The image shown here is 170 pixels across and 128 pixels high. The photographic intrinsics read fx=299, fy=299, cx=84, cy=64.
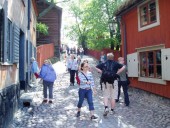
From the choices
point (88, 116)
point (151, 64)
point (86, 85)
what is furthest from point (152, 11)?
point (88, 116)

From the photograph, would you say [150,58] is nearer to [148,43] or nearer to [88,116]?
[148,43]

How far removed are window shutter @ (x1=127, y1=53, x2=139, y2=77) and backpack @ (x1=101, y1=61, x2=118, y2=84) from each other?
5597 mm

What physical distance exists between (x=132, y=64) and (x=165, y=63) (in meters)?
3.54

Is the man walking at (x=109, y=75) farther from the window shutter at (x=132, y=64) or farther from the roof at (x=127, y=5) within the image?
the window shutter at (x=132, y=64)

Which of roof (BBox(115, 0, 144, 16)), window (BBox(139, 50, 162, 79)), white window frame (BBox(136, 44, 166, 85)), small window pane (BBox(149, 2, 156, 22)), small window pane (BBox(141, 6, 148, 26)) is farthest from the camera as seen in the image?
small window pane (BBox(141, 6, 148, 26))

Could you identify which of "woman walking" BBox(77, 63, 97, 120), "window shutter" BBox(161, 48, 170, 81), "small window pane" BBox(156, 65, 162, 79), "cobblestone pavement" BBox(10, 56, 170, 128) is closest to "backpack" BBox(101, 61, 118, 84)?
"woman walking" BBox(77, 63, 97, 120)

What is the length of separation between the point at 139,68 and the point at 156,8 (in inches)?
120

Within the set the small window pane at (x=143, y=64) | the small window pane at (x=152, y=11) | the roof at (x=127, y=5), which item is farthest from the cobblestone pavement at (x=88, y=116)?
the roof at (x=127, y=5)

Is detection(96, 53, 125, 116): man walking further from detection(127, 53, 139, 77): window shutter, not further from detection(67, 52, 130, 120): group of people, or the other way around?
detection(127, 53, 139, 77): window shutter

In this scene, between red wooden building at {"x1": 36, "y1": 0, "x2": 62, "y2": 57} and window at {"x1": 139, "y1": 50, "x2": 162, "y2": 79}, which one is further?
red wooden building at {"x1": 36, "y1": 0, "x2": 62, "y2": 57}

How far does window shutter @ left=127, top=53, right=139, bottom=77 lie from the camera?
46.8ft

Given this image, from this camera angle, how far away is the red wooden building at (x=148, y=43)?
37.6 feet

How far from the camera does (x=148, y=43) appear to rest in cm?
1312

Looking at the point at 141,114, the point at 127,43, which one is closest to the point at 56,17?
A: the point at 127,43
